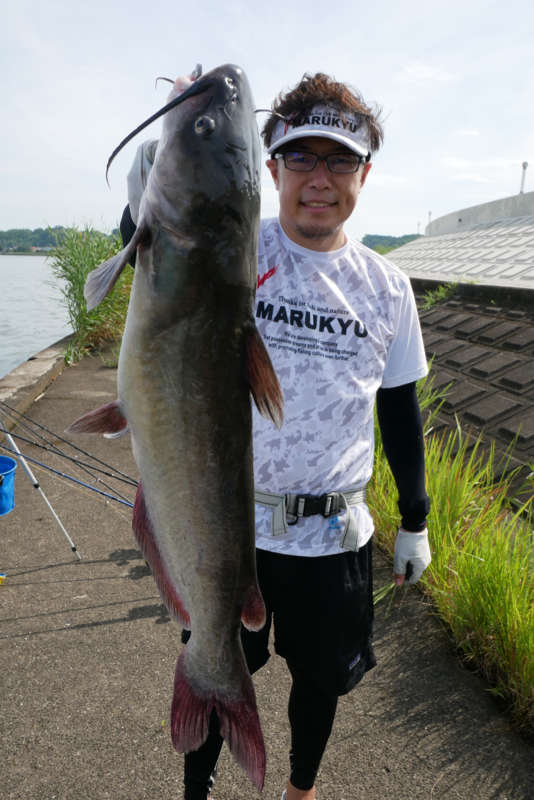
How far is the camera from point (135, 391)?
55.9 inches

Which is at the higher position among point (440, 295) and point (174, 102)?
point (174, 102)

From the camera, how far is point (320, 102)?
1.93 metres

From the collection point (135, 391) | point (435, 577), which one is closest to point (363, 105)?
point (135, 391)

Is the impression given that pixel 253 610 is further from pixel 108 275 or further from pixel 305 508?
pixel 108 275

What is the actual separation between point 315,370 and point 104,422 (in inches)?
31.8

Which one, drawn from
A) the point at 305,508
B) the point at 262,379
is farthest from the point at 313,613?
the point at 262,379

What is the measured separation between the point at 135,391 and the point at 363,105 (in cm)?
143

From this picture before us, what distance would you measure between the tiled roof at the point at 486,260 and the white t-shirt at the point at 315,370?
655 cm

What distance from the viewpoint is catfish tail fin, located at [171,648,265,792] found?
166 cm

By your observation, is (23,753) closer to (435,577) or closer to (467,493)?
(435,577)

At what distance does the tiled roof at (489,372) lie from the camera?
5086 millimetres

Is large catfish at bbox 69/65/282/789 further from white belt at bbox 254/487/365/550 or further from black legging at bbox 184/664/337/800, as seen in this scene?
black legging at bbox 184/664/337/800

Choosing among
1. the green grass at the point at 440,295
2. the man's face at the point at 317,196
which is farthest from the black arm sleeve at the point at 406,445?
the green grass at the point at 440,295

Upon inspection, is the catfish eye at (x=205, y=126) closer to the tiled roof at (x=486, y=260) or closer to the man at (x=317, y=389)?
the man at (x=317, y=389)
